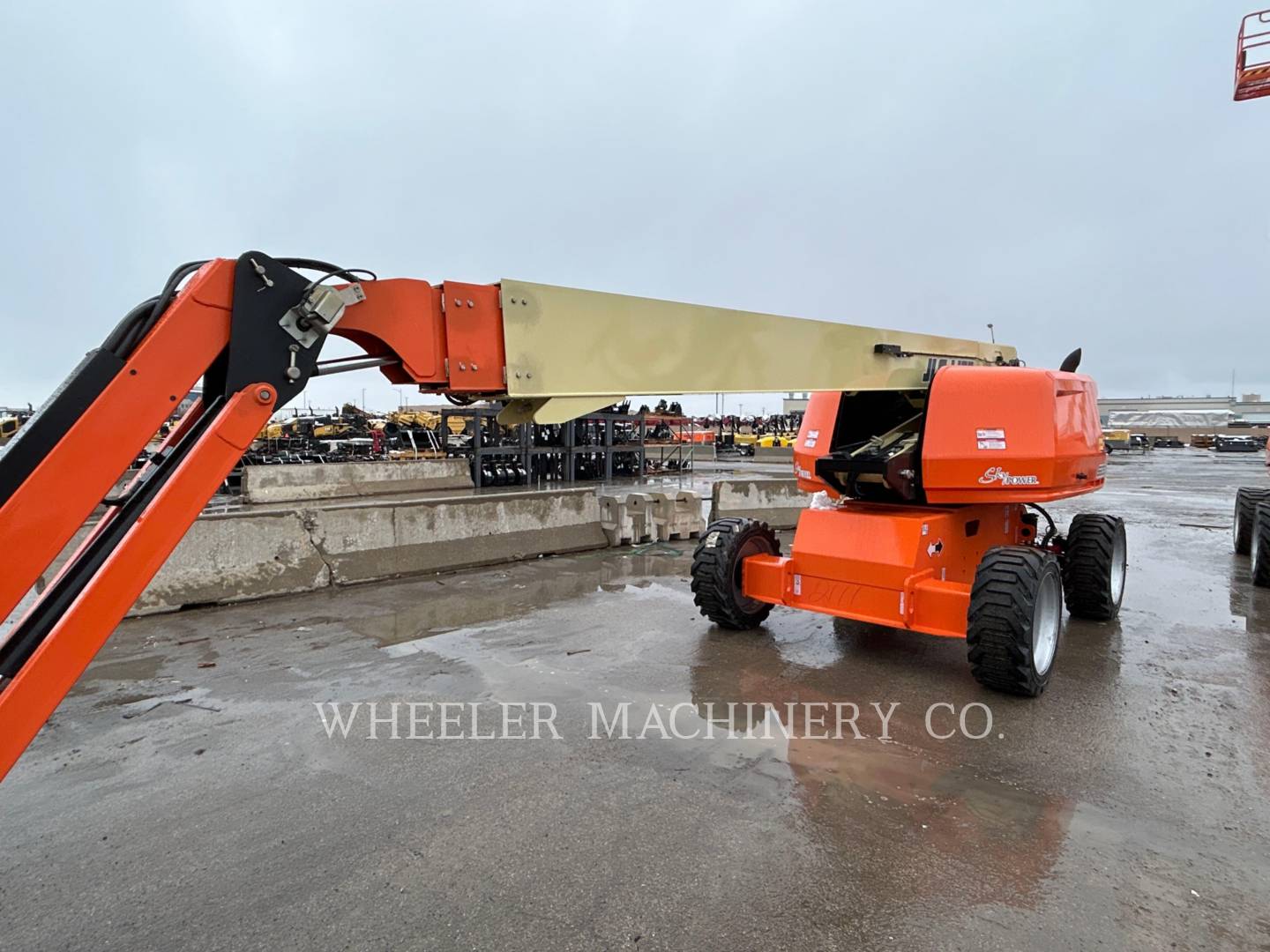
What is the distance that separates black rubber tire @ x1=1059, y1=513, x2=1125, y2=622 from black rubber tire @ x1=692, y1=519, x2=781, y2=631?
2.85 metres

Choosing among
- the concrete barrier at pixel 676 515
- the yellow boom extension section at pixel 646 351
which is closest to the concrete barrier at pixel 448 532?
the concrete barrier at pixel 676 515

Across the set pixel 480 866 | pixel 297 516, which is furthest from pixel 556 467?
pixel 480 866

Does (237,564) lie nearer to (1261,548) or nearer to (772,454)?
(1261,548)

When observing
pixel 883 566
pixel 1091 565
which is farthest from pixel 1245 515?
pixel 883 566

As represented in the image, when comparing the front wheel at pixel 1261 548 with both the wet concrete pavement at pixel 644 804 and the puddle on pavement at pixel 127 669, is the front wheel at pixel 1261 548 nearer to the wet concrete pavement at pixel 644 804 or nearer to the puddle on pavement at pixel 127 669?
the wet concrete pavement at pixel 644 804

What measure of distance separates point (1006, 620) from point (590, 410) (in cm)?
302

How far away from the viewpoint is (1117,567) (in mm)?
6934

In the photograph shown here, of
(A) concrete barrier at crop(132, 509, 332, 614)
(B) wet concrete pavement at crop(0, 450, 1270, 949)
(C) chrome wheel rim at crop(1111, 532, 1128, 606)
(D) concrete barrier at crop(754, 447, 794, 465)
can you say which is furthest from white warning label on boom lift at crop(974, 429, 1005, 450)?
(D) concrete barrier at crop(754, 447, 794, 465)

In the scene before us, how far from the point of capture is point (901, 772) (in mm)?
3928

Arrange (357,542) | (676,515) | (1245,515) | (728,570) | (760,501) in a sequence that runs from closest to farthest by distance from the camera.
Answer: (728,570), (357,542), (1245,515), (676,515), (760,501)

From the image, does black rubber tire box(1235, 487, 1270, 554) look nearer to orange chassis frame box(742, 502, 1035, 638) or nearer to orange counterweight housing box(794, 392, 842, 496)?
orange chassis frame box(742, 502, 1035, 638)

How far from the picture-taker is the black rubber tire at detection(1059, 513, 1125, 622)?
21.5 feet

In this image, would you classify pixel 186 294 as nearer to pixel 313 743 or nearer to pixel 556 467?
pixel 313 743

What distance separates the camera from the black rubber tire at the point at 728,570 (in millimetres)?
6125
